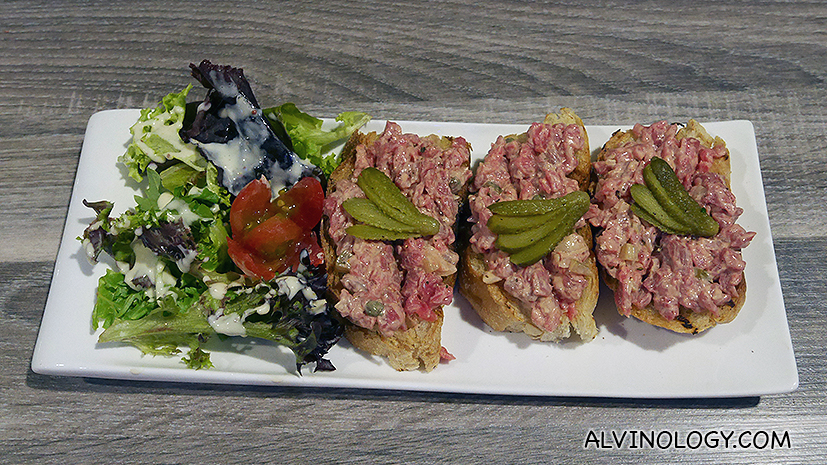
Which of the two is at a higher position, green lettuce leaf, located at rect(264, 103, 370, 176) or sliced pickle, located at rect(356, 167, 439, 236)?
green lettuce leaf, located at rect(264, 103, 370, 176)

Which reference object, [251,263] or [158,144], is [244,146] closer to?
[158,144]

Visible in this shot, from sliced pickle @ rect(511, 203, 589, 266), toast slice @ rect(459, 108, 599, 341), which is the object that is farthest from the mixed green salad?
sliced pickle @ rect(511, 203, 589, 266)

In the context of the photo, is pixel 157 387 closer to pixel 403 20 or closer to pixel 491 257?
pixel 491 257

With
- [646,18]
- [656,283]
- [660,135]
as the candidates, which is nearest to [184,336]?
[656,283]

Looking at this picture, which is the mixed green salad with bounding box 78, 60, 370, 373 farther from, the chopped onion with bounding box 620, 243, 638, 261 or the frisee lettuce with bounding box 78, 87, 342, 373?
the chopped onion with bounding box 620, 243, 638, 261

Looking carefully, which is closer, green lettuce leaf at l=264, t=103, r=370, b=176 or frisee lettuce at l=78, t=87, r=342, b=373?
frisee lettuce at l=78, t=87, r=342, b=373

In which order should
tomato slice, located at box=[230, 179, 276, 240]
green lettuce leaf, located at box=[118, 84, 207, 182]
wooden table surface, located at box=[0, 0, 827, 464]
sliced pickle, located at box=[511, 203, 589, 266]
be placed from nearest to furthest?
1. sliced pickle, located at box=[511, 203, 589, 266]
2. tomato slice, located at box=[230, 179, 276, 240]
3. wooden table surface, located at box=[0, 0, 827, 464]
4. green lettuce leaf, located at box=[118, 84, 207, 182]

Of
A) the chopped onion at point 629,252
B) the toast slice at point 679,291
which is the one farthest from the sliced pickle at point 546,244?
the chopped onion at point 629,252

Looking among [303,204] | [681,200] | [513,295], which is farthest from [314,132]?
[681,200]

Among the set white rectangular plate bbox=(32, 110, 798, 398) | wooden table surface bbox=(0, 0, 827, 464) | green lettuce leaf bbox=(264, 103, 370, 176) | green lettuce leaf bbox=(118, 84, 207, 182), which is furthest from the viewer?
green lettuce leaf bbox=(264, 103, 370, 176)
